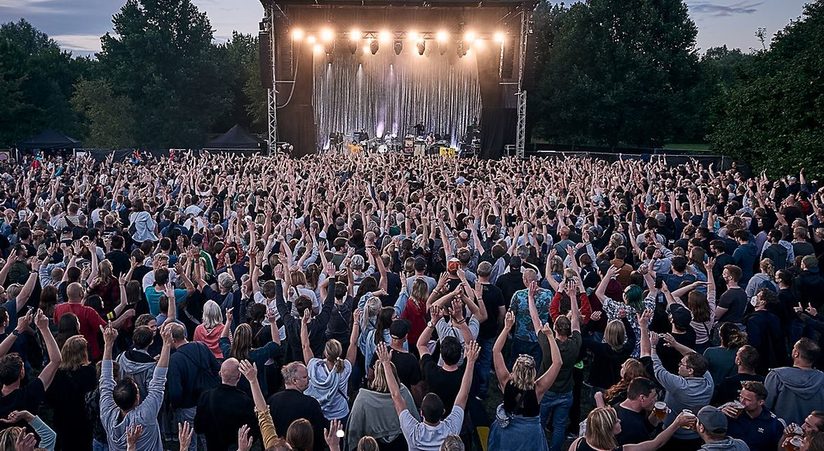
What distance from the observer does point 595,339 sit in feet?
22.0

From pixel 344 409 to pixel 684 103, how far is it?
38739mm

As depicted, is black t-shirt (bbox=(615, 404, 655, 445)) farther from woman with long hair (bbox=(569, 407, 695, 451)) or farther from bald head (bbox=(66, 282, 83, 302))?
bald head (bbox=(66, 282, 83, 302))

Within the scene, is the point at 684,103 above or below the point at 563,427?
above

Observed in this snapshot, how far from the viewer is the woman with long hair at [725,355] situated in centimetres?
546

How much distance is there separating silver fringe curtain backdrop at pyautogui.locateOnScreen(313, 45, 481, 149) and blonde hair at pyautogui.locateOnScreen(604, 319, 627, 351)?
103 feet

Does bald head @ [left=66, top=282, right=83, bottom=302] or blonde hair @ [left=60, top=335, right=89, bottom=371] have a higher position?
bald head @ [left=66, top=282, right=83, bottom=302]

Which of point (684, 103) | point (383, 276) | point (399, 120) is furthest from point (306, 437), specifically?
point (684, 103)

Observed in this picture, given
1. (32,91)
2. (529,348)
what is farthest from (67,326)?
(32,91)

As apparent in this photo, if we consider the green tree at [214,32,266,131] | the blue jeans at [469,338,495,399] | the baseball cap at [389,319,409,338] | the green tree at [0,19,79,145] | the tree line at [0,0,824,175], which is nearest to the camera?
the baseball cap at [389,319,409,338]

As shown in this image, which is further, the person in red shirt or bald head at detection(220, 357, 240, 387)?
the person in red shirt

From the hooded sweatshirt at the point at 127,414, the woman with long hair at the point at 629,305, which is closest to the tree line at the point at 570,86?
the woman with long hair at the point at 629,305

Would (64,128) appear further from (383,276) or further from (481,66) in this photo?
(383,276)

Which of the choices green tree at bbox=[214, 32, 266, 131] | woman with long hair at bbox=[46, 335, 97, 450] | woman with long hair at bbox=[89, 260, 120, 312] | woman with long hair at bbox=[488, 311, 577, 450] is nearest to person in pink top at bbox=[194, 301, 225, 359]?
woman with long hair at bbox=[46, 335, 97, 450]

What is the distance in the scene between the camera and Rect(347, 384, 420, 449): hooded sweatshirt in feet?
15.6
